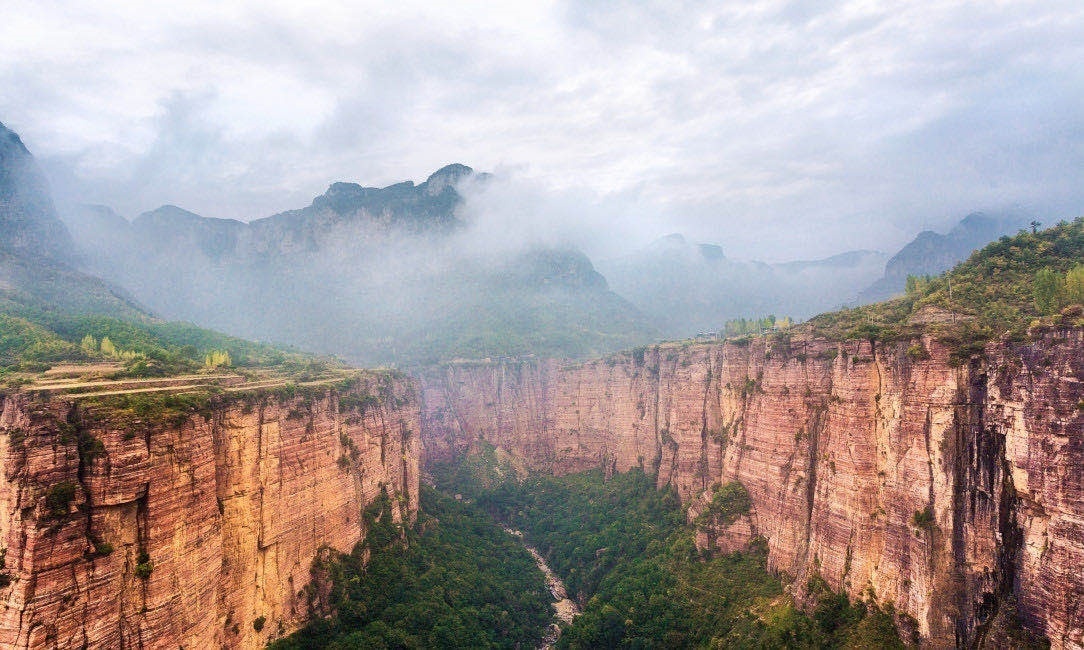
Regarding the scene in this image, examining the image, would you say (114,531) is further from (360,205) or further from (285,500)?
(360,205)

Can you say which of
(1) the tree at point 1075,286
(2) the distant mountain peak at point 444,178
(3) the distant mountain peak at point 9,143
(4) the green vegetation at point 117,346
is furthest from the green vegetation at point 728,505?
(2) the distant mountain peak at point 444,178

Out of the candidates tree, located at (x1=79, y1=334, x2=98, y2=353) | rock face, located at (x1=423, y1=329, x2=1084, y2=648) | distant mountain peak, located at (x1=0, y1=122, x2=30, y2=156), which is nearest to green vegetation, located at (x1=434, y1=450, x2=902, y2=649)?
rock face, located at (x1=423, y1=329, x2=1084, y2=648)

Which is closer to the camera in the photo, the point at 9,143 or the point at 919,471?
the point at 919,471

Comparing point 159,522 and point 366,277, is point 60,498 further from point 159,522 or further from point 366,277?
point 366,277

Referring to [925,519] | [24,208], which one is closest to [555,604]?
[925,519]

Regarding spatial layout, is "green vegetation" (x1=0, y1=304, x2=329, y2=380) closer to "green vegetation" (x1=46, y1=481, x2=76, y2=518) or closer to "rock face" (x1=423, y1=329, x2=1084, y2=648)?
"green vegetation" (x1=46, y1=481, x2=76, y2=518)

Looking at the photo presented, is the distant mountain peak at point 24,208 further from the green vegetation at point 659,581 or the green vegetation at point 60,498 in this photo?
the green vegetation at point 659,581

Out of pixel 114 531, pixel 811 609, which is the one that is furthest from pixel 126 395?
pixel 811 609
